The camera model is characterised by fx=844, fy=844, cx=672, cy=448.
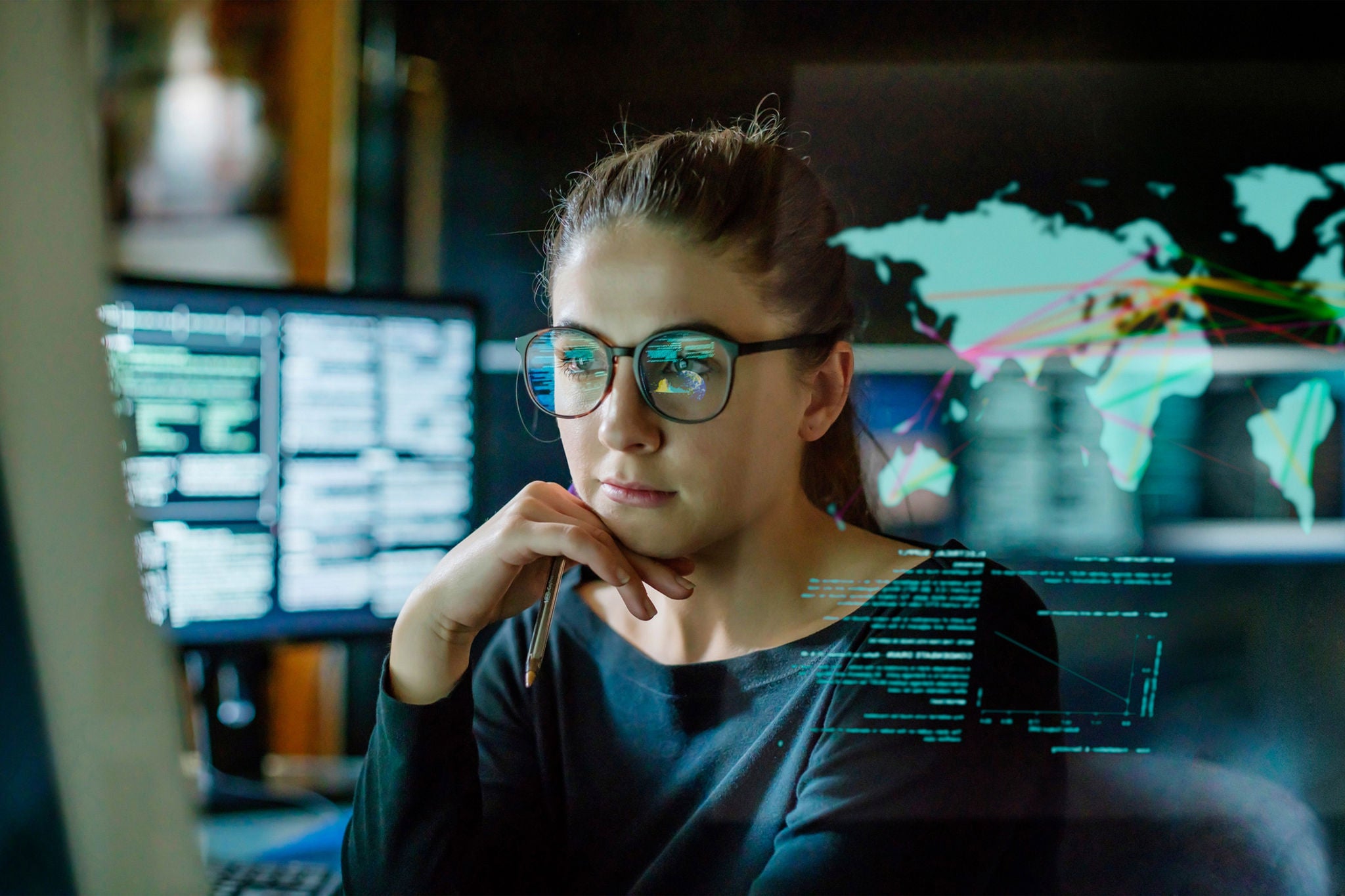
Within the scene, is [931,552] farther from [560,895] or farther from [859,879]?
[560,895]

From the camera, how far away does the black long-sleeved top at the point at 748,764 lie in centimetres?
73

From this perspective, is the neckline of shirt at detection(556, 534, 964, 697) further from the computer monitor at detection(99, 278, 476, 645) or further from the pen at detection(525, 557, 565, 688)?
the computer monitor at detection(99, 278, 476, 645)

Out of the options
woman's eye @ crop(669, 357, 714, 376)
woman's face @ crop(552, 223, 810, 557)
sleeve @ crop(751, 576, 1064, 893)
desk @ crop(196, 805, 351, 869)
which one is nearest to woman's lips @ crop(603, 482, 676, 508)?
woman's face @ crop(552, 223, 810, 557)

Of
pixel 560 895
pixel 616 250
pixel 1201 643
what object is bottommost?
pixel 560 895

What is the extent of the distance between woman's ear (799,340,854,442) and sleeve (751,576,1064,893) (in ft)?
0.72

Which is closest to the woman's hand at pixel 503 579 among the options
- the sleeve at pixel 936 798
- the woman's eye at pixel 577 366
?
the woman's eye at pixel 577 366

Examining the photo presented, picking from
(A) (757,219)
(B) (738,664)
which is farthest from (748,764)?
(A) (757,219)

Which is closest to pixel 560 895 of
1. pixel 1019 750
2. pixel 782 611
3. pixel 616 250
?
pixel 782 611

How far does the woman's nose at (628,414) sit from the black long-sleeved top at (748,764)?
19cm

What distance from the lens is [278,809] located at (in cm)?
87

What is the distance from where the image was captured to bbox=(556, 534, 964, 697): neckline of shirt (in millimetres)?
739

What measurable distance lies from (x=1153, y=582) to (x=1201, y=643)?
0.08 meters

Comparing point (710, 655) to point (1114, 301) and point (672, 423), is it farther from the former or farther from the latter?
point (1114, 301)

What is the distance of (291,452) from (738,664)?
0.48 meters
